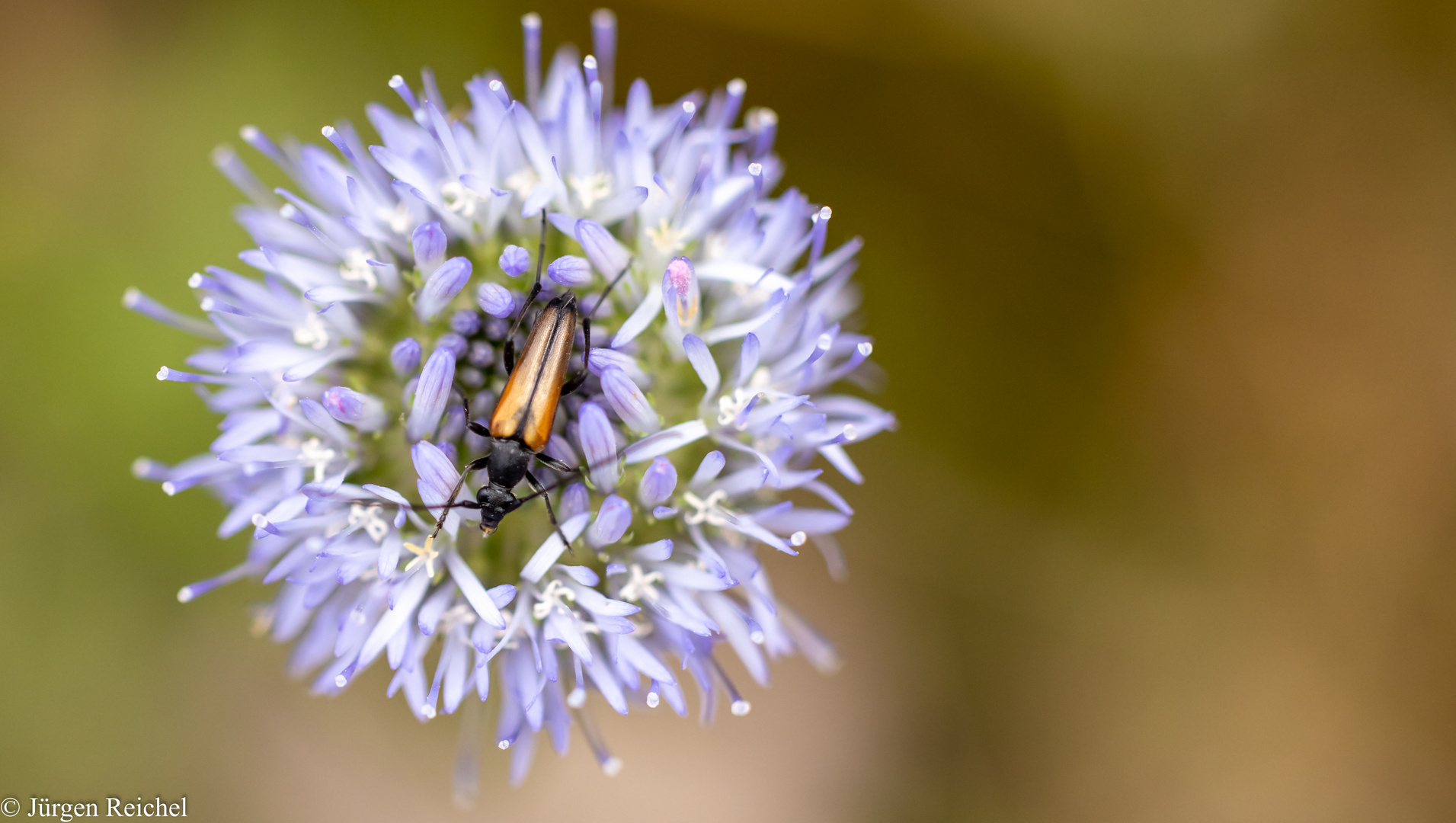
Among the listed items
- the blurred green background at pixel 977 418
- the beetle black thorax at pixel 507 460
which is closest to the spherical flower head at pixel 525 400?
the beetle black thorax at pixel 507 460

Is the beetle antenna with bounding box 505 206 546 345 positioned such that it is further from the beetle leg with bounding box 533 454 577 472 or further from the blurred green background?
the blurred green background

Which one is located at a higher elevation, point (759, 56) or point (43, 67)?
point (759, 56)

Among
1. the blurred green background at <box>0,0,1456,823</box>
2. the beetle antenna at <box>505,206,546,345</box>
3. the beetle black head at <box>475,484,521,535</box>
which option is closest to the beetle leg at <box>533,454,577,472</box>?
the beetle black head at <box>475,484,521,535</box>

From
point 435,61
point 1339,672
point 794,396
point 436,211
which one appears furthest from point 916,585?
point 435,61

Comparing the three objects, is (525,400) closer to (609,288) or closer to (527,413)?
(527,413)

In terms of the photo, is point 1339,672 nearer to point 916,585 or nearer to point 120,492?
point 916,585

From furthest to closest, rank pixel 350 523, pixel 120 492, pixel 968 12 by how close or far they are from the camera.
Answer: pixel 968 12, pixel 120 492, pixel 350 523
